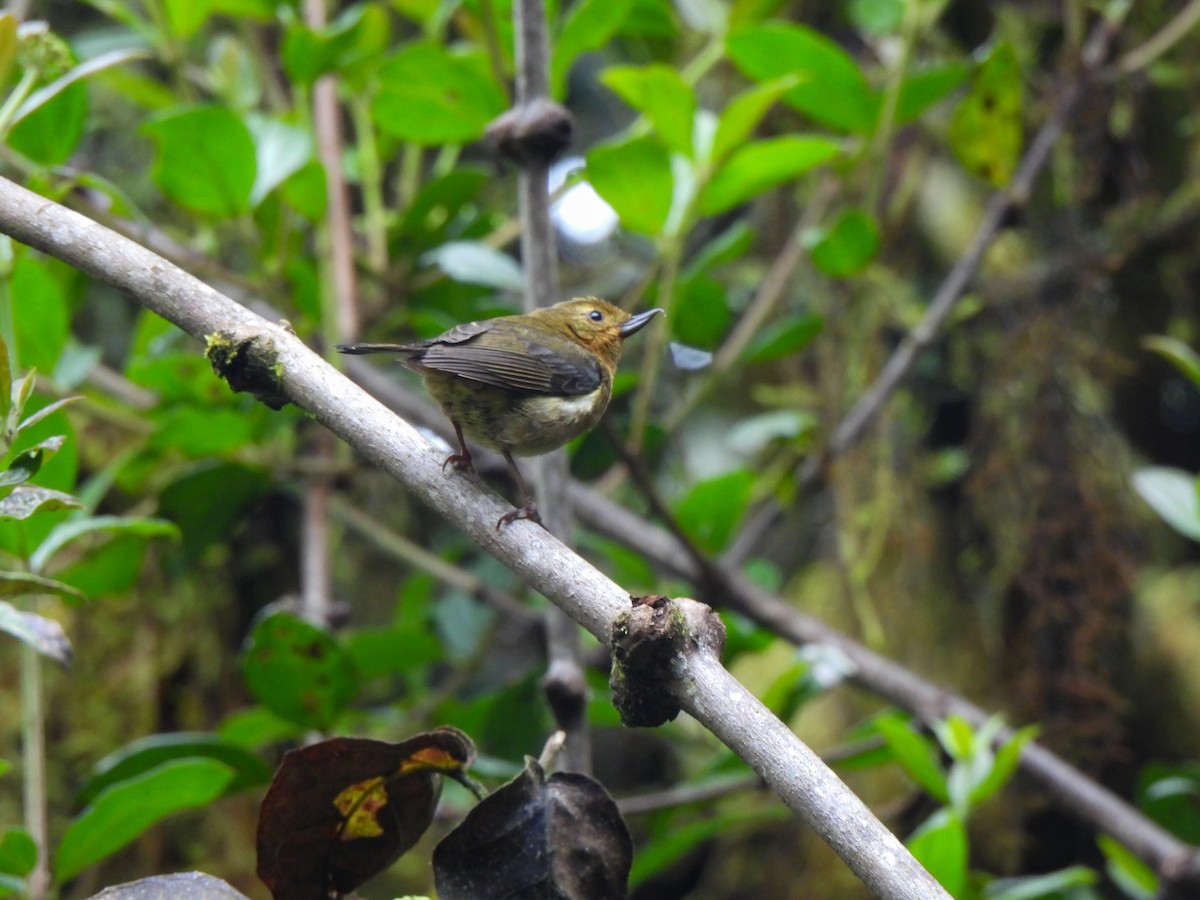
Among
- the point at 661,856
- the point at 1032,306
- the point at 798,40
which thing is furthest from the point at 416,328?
the point at 1032,306

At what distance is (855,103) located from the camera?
101 inches

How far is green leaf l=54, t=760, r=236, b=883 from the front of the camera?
5.42 ft

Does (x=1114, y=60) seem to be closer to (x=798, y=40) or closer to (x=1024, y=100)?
(x=1024, y=100)

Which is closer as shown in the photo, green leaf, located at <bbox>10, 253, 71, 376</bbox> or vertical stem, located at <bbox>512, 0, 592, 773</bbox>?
vertical stem, located at <bbox>512, 0, 592, 773</bbox>

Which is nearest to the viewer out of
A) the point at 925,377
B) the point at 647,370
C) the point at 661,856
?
the point at 661,856

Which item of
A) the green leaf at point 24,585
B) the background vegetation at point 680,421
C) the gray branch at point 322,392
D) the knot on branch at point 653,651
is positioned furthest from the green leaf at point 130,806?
the knot on branch at point 653,651

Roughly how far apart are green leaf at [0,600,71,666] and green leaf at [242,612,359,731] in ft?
1.74

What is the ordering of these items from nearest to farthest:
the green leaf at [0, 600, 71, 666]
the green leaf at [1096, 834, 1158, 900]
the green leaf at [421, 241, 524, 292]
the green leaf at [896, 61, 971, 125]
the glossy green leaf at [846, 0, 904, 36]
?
the green leaf at [0, 600, 71, 666] < the green leaf at [1096, 834, 1158, 900] < the green leaf at [421, 241, 524, 292] < the green leaf at [896, 61, 971, 125] < the glossy green leaf at [846, 0, 904, 36]

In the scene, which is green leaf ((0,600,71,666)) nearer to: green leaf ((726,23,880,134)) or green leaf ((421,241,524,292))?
green leaf ((421,241,524,292))

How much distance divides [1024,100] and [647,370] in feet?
6.12

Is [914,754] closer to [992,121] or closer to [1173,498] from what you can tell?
[1173,498]

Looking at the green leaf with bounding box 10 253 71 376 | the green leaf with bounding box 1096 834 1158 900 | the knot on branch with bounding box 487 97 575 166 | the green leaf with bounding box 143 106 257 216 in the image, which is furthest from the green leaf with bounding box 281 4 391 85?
the green leaf with bounding box 1096 834 1158 900

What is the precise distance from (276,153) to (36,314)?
672 mm

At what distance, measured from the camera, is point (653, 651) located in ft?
3.36
